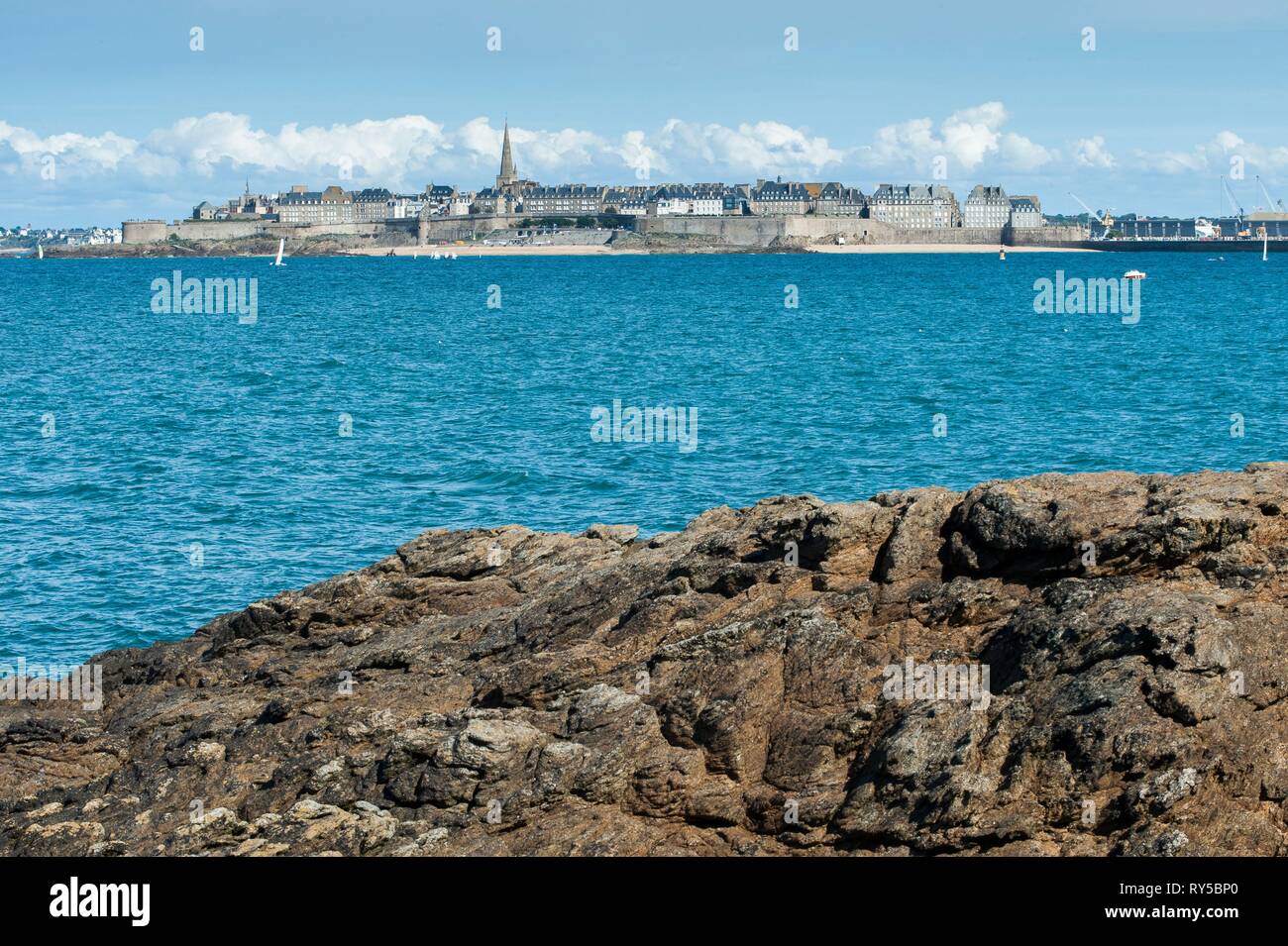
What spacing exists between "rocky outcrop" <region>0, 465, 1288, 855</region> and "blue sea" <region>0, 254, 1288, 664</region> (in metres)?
8.92

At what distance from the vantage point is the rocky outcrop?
476 inches

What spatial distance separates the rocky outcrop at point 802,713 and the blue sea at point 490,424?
8.92 metres

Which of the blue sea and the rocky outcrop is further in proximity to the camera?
the blue sea

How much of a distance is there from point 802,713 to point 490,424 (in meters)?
34.5

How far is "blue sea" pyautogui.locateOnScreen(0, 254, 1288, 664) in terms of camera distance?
96.2 feet

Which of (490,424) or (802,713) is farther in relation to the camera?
(490,424)

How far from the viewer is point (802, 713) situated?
13602 mm

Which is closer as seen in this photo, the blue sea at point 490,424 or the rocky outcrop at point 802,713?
the rocky outcrop at point 802,713

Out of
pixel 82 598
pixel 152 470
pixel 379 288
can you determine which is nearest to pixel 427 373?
pixel 152 470

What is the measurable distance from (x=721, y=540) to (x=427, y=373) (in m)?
48.7

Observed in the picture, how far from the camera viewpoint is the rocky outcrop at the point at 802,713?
12.1 m

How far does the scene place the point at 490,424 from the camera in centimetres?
4728

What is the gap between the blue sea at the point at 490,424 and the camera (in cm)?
2931
